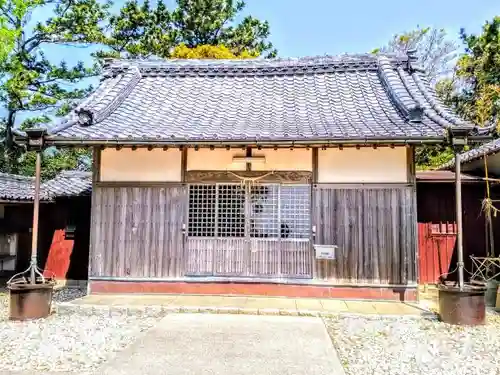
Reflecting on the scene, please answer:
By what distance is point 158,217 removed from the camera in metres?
8.04

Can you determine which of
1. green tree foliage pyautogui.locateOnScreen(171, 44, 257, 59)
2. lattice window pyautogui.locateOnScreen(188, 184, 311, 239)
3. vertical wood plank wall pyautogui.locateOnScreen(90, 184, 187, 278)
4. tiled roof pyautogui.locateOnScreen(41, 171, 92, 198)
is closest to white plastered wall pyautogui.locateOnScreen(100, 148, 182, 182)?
vertical wood plank wall pyautogui.locateOnScreen(90, 184, 187, 278)

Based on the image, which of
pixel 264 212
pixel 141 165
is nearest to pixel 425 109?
pixel 264 212

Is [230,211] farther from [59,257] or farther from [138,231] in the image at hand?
[59,257]

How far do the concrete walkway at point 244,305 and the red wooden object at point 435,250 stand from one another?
2.11 m

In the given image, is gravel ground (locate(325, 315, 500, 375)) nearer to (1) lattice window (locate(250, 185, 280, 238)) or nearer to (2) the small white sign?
(2) the small white sign

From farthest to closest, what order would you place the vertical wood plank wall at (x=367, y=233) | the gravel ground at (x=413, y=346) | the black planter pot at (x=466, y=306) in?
the vertical wood plank wall at (x=367, y=233) < the black planter pot at (x=466, y=306) < the gravel ground at (x=413, y=346)

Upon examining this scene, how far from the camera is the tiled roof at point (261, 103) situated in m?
7.26

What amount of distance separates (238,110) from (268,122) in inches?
47.1

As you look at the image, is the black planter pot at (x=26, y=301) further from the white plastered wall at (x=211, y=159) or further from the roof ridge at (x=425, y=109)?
the roof ridge at (x=425, y=109)

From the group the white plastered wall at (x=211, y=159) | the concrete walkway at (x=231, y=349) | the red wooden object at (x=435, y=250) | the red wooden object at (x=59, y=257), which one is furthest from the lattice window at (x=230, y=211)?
the red wooden object at (x=59, y=257)

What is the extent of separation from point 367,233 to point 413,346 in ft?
9.05

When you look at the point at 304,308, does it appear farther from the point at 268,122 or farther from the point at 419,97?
the point at 419,97

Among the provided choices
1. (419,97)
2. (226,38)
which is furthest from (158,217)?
(226,38)

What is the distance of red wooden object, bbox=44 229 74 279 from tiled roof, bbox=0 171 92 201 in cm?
112
